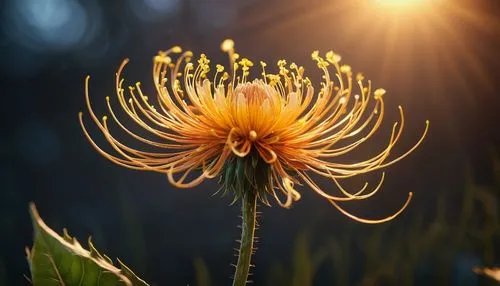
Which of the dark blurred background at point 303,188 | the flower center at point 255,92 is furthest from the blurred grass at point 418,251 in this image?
the flower center at point 255,92

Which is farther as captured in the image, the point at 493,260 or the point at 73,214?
the point at 73,214

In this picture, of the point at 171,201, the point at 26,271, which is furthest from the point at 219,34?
the point at 26,271

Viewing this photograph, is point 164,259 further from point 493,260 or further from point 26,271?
point 493,260

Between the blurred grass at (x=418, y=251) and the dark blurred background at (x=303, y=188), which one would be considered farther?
the dark blurred background at (x=303, y=188)

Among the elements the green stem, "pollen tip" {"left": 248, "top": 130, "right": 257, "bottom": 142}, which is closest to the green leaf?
the green stem

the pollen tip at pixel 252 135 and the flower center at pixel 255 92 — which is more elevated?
the flower center at pixel 255 92

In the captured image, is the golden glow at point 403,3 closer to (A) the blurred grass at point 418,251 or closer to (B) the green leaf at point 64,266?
(A) the blurred grass at point 418,251

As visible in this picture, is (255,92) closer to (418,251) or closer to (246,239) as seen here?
(246,239)
